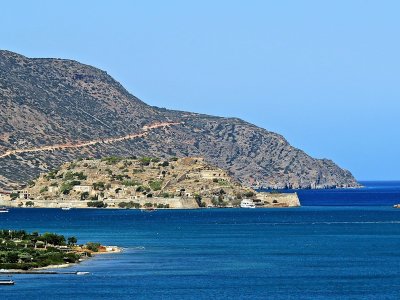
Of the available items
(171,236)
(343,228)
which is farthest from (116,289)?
(343,228)

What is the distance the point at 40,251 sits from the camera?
411 ft

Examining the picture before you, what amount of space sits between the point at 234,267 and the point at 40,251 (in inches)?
733

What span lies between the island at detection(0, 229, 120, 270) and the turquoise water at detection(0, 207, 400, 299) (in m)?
2.30

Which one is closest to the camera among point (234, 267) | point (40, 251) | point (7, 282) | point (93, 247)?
point (7, 282)

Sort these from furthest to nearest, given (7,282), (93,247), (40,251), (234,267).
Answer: (93,247) → (40,251) → (234,267) → (7,282)

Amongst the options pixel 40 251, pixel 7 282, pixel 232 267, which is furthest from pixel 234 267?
pixel 7 282

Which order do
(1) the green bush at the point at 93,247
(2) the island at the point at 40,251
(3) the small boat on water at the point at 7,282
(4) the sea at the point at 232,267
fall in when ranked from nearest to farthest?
1. (4) the sea at the point at 232,267
2. (3) the small boat on water at the point at 7,282
3. (2) the island at the point at 40,251
4. (1) the green bush at the point at 93,247

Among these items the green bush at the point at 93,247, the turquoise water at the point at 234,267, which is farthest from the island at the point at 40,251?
the turquoise water at the point at 234,267

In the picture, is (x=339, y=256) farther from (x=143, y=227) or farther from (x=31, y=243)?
(x=143, y=227)

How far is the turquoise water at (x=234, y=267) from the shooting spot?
98.3 meters

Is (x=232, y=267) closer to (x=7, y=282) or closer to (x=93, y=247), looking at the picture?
(x=93, y=247)

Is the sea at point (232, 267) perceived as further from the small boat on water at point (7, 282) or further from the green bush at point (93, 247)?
the green bush at point (93, 247)

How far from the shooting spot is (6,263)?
114 metres

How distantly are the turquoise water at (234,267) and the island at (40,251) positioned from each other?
230 cm
